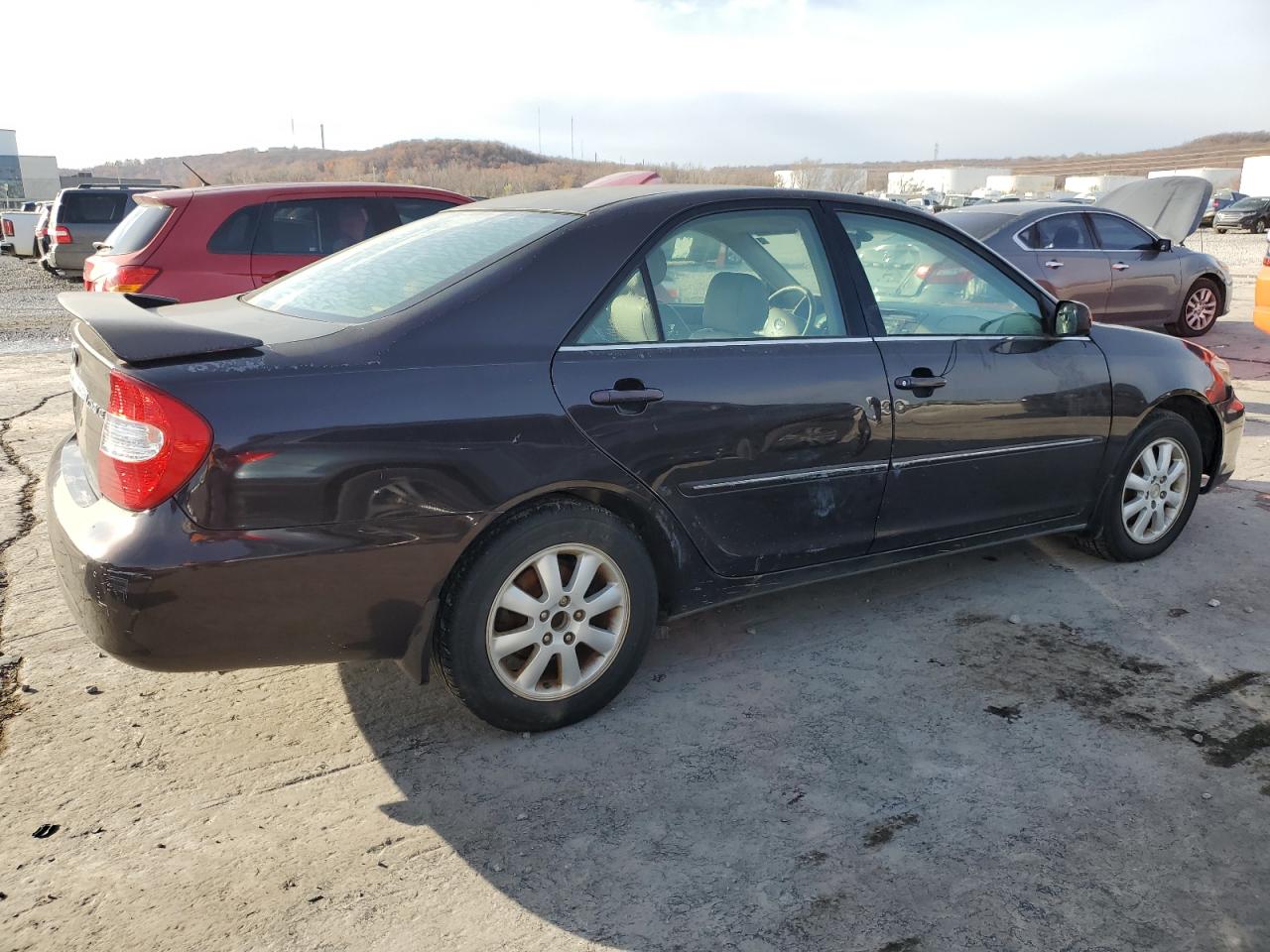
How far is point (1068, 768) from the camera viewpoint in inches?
117

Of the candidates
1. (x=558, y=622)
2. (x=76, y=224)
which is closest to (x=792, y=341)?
(x=558, y=622)

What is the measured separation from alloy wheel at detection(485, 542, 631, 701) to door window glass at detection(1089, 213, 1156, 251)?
878 centimetres

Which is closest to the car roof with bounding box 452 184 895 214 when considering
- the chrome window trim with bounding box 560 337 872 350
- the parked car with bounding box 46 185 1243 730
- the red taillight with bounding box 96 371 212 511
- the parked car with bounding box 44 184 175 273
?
the parked car with bounding box 46 185 1243 730

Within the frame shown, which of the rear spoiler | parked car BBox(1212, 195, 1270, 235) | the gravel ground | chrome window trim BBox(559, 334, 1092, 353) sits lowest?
the gravel ground

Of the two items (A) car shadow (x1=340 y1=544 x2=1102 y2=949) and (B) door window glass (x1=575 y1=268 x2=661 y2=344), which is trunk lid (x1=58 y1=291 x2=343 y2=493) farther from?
(A) car shadow (x1=340 y1=544 x2=1102 y2=949)

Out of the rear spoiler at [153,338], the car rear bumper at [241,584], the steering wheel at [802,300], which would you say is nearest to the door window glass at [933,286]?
the steering wheel at [802,300]

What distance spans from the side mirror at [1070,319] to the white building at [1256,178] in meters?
68.9

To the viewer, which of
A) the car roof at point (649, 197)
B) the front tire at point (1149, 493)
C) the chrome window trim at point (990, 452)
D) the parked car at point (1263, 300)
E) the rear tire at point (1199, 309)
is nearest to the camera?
the car roof at point (649, 197)

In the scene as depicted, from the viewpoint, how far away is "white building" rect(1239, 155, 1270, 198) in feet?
204

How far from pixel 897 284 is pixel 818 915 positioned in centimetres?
238

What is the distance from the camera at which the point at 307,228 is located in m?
7.69

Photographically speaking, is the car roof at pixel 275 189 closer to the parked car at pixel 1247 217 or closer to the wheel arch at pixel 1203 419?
the wheel arch at pixel 1203 419

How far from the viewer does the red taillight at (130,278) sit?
7051mm

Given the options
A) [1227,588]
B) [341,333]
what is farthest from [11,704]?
[1227,588]
